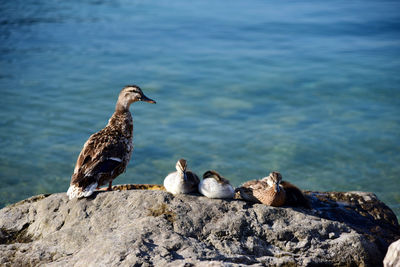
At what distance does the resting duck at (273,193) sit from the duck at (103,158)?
1.56 m

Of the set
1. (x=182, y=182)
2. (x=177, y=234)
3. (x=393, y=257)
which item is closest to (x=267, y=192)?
(x=182, y=182)

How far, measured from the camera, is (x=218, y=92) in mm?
14555

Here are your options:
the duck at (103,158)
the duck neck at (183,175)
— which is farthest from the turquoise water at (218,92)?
the duck neck at (183,175)

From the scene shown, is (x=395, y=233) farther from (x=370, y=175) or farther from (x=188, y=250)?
(x=370, y=175)

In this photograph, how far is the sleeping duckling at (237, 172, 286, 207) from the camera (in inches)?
224

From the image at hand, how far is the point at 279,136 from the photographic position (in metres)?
12.3

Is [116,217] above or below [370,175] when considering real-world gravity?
above

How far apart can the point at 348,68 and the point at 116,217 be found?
12338 millimetres

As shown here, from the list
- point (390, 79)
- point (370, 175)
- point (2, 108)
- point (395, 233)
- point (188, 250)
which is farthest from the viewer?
point (390, 79)

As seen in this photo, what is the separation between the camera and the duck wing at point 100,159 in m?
5.84

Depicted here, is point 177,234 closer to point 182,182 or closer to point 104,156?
point 182,182

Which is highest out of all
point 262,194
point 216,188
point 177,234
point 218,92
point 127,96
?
point 127,96

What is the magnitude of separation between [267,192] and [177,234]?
1.29 meters

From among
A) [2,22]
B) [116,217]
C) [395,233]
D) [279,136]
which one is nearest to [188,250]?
[116,217]
